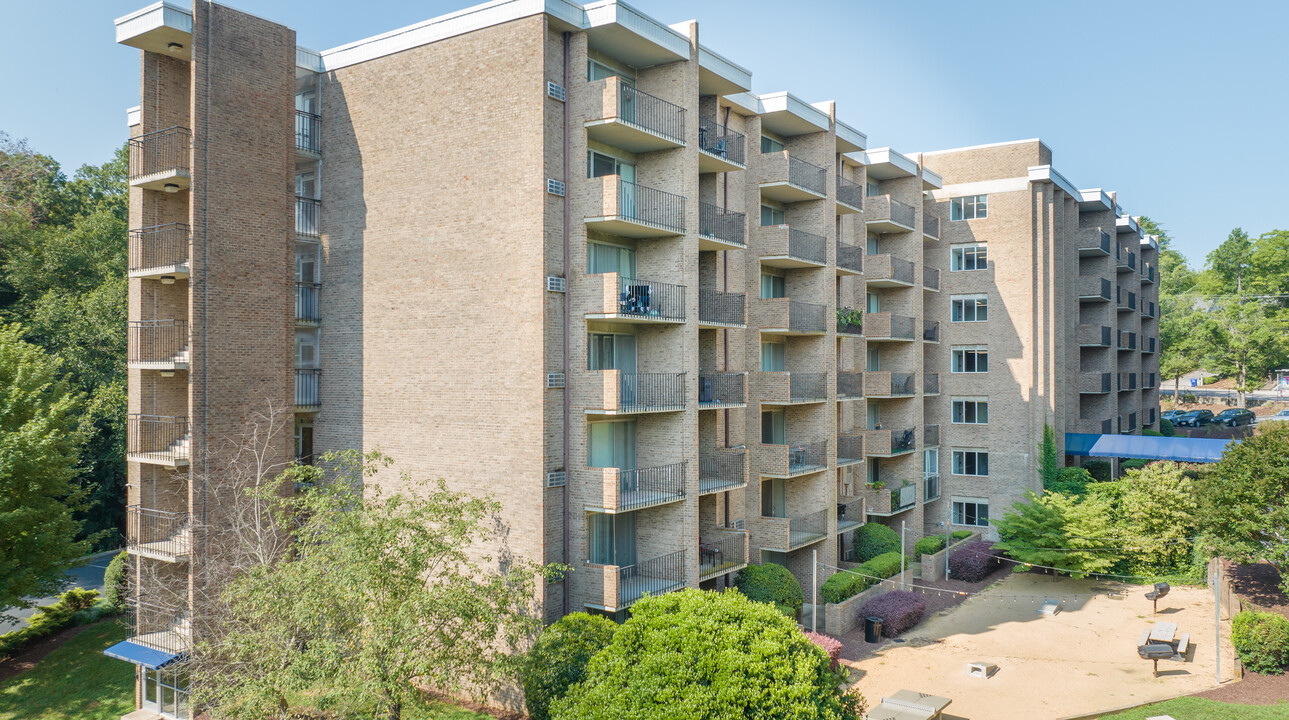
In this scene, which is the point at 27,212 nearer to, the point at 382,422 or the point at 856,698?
the point at 382,422

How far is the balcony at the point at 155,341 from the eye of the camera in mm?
24266

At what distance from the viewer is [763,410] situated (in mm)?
31422

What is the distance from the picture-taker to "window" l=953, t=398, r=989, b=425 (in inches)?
1672

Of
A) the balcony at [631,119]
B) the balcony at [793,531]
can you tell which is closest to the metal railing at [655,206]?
the balcony at [631,119]

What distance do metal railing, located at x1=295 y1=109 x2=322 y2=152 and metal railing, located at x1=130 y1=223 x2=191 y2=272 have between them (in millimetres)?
4465

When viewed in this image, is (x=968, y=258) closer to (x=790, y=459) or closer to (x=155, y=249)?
(x=790, y=459)

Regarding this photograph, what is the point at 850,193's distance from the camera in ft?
112

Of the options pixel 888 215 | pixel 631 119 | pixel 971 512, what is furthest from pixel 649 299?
pixel 971 512

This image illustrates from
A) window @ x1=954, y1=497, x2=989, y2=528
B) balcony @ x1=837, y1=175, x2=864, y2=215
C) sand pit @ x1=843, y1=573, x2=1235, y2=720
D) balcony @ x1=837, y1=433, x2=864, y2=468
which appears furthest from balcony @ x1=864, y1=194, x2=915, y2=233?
sand pit @ x1=843, y1=573, x2=1235, y2=720

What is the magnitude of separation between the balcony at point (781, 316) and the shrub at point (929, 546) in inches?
489

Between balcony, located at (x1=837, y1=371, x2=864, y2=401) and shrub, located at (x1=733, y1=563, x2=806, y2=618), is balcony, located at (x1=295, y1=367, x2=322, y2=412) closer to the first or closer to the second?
shrub, located at (x1=733, y1=563, x2=806, y2=618)

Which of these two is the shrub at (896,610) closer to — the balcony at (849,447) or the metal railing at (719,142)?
the balcony at (849,447)

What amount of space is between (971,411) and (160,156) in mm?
38031

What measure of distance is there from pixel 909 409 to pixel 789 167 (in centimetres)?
1542
